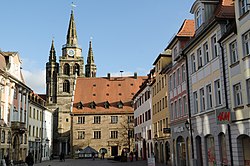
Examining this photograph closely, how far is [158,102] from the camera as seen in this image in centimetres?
4347

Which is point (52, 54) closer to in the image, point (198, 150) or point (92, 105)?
point (92, 105)

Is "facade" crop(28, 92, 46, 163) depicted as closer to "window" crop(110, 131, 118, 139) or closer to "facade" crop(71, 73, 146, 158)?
"facade" crop(71, 73, 146, 158)

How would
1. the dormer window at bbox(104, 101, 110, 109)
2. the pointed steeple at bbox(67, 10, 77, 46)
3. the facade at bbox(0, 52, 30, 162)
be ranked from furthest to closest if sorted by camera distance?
1. the pointed steeple at bbox(67, 10, 77, 46)
2. the dormer window at bbox(104, 101, 110, 109)
3. the facade at bbox(0, 52, 30, 162)

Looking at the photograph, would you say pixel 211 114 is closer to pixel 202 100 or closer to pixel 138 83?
pixel 202 100

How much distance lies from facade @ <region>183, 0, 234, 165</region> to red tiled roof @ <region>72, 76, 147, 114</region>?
165 ft

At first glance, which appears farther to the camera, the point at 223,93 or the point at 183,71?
the point at 183,71

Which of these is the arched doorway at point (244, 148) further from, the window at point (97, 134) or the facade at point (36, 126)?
the window at point (97, 134)

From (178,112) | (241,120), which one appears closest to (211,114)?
(241,120)

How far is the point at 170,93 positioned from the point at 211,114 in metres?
12.1

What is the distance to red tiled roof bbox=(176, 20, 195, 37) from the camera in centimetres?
3145

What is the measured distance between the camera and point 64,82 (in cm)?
9700

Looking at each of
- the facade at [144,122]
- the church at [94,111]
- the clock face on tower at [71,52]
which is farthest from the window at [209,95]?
the clock face on tower at [71,52]

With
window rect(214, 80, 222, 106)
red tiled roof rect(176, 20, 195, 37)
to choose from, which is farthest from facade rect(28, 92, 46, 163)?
window rect(214, 80, 222, 106)

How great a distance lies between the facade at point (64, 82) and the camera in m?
93.8
